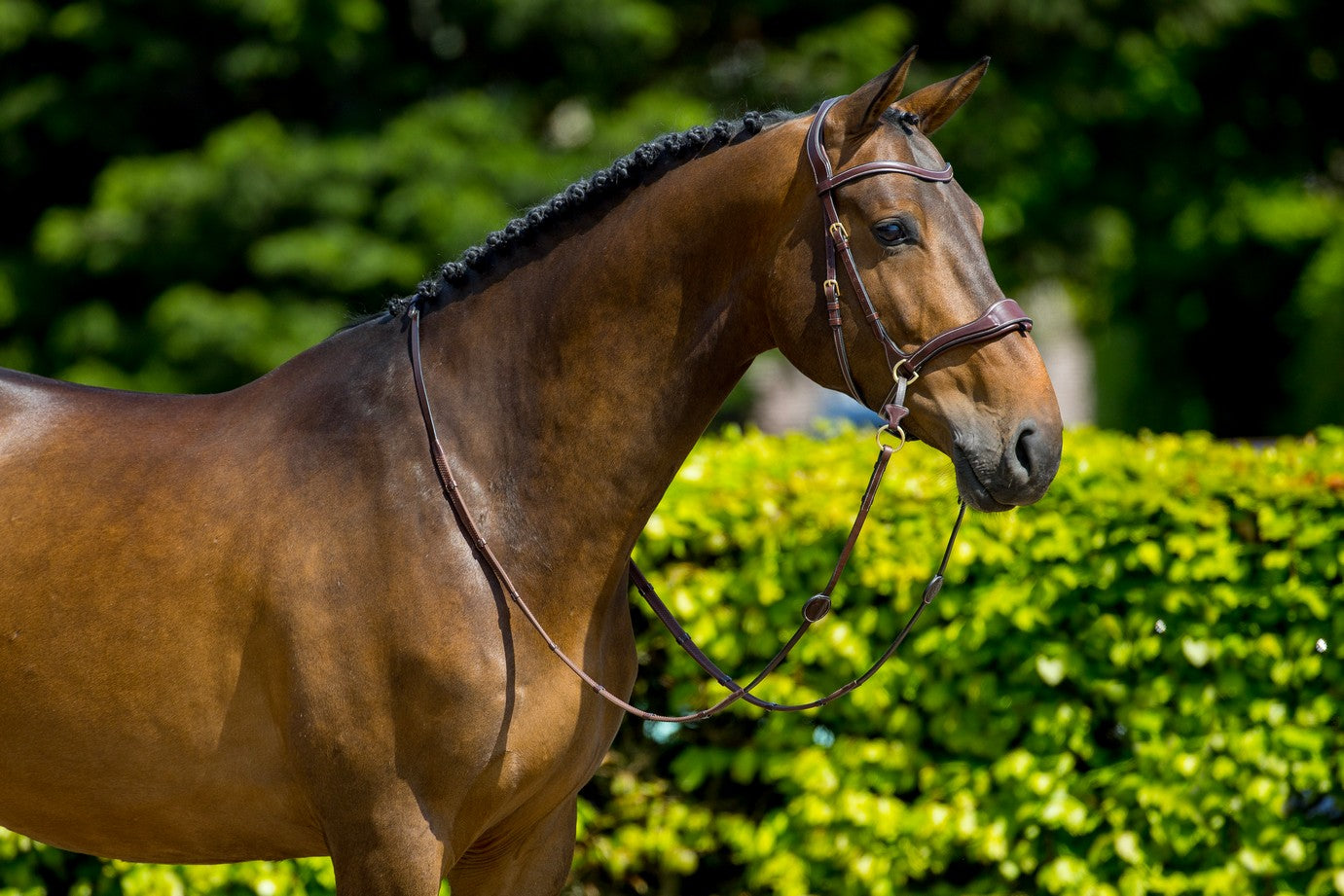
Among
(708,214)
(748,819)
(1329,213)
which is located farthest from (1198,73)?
(708,214)

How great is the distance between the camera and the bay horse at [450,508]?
256 centimetres

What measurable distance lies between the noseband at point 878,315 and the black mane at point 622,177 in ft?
0.71

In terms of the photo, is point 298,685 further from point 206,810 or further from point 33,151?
point 33,151

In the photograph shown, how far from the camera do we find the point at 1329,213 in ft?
50.2

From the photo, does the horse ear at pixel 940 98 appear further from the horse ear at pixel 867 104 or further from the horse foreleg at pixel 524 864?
the horse foreleg at pixel 524 864

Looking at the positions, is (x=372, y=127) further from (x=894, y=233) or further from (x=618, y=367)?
(x=894, y=233)

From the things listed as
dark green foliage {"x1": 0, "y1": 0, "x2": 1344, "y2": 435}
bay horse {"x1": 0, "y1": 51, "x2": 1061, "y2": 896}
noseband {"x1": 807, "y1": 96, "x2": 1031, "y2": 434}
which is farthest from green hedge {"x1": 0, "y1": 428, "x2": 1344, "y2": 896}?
dark green foliage {"x1": 0, "y1": 0, "x2": 1344, "y2": 435}

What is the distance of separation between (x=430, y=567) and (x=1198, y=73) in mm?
14921

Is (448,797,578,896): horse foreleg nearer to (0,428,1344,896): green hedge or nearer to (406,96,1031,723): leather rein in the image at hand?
(406,96,1031,723): leather rein

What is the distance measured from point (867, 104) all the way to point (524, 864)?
1.73 m

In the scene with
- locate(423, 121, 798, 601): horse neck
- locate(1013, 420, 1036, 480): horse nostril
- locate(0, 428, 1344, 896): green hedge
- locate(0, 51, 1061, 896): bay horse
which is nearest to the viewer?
locate(1013, 420, 1036, 480): horse nostril

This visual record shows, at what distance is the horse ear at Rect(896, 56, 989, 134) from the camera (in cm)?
265

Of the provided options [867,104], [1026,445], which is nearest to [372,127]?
[867,104]

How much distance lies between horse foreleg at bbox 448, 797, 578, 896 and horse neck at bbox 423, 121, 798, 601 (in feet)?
2.08
